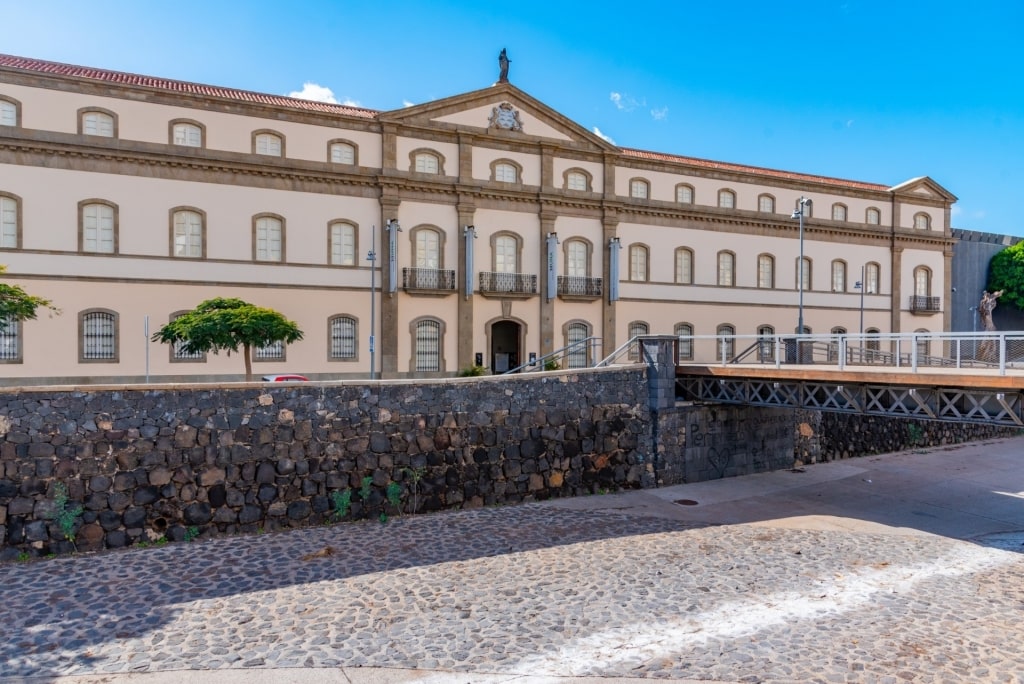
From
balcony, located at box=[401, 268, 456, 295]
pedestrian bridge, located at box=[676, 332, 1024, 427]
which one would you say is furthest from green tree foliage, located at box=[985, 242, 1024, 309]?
balcony, located at box=[401, 268, 456, 295]

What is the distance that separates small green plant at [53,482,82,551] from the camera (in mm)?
11523

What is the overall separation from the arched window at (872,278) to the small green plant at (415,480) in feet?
98.6

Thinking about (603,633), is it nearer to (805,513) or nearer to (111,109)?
(805,513)

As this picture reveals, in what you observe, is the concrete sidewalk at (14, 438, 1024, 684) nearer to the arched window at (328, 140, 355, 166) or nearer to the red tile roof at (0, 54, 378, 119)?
the arched window at (328, 140, 355, 166)

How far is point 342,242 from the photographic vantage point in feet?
82.8

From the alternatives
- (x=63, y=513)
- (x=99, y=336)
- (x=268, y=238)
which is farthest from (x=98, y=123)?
(x=63, y=513)

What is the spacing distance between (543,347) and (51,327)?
1771cm

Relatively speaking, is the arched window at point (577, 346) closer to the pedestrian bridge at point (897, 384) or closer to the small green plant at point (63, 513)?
the pedestrian bridge at point (897, 384)

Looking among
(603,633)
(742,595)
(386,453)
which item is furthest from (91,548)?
(742,595)

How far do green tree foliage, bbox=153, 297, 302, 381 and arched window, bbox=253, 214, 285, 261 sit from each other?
15.0 ft

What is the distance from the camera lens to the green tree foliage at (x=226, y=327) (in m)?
18.7

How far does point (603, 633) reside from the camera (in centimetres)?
880

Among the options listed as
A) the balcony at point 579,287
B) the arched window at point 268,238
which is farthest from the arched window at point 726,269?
the arched window at point 268,238

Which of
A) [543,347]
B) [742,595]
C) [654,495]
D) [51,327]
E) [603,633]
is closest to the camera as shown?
[603,633]
